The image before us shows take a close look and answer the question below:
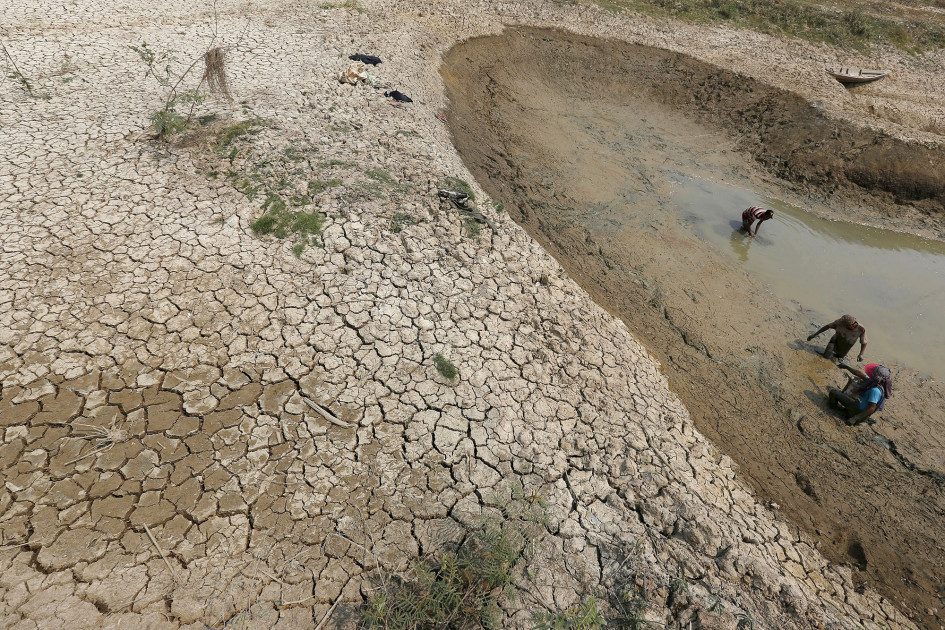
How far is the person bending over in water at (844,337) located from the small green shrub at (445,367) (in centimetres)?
483

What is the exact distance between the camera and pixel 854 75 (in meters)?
10.9

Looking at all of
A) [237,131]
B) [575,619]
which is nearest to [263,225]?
[237,131]

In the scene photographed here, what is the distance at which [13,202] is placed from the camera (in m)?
4.39

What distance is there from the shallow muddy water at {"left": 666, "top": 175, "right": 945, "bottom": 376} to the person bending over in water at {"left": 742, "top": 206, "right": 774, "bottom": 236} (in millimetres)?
181

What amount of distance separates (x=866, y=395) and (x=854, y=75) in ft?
34.2

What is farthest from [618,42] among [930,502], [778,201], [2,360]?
[2,360]

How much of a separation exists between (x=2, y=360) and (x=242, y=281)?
5.78 ft

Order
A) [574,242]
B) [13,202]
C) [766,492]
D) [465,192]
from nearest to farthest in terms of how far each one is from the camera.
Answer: [766,492] → [13,202] → [465,192] → [574,242]

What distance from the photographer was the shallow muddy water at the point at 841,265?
245 inches

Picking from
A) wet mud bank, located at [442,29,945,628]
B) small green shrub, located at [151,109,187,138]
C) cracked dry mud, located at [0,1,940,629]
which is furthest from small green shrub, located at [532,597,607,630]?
small green shrub, located at [151,109,187,138]

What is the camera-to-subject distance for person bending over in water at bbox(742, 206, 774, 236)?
23.1 ft

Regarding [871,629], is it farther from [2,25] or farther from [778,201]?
[2,25]

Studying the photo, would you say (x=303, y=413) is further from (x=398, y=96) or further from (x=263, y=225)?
(x=398, y=96)

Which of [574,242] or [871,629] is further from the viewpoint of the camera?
[574,242]
